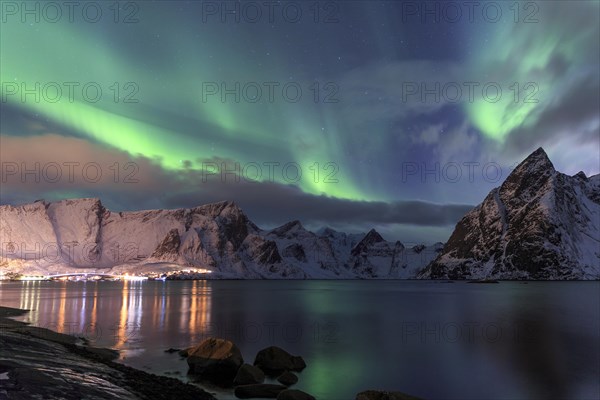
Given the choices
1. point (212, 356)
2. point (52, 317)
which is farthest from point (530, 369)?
point (52, 317)

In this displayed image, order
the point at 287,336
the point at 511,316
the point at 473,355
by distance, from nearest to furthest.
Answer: the point at 473,355
the point at 287,336
the point at 511,316

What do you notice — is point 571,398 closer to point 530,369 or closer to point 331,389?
point 530,369

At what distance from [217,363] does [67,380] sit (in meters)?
11.8

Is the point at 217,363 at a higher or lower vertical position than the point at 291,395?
higher

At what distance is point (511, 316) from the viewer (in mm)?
84938

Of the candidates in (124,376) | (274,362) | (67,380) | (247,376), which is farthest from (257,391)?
(67,380)

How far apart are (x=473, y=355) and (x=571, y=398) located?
14551 millimetres

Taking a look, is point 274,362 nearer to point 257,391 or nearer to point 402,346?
point 257,391

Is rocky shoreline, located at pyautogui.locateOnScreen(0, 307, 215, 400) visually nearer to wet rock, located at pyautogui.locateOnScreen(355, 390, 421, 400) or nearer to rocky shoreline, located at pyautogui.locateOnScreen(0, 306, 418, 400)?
Result: rocky shoreline, located at pyautogui.locateOnScreen(0, 306, 418, 400)

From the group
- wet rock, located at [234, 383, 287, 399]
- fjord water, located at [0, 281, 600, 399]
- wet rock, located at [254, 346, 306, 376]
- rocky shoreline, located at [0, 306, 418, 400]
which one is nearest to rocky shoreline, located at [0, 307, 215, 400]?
rocky shoreline, located at [0, 306, 418, 400]

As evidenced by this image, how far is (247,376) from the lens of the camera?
1149 inches

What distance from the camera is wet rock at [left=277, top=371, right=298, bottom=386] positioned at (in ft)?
102

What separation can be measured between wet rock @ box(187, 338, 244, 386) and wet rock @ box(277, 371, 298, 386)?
304cm

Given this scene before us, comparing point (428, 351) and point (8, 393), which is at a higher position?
point (8, 393)
